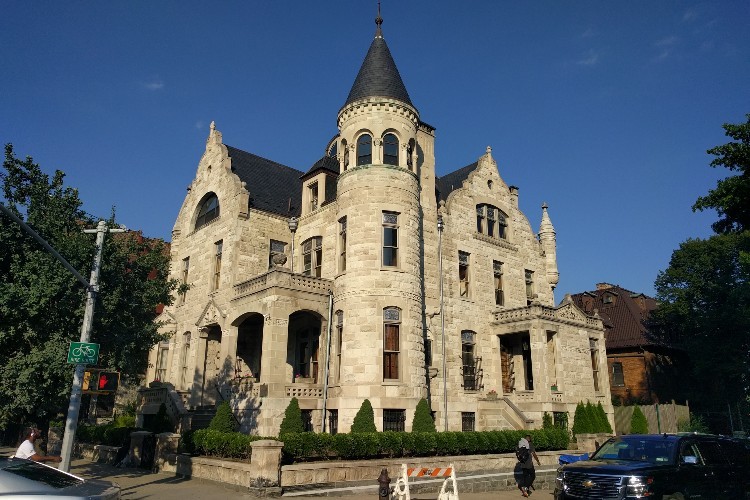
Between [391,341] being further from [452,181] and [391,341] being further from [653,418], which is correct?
[653,418]

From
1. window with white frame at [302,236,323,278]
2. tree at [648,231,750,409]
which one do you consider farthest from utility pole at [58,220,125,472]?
tree at [648,231,750,409]

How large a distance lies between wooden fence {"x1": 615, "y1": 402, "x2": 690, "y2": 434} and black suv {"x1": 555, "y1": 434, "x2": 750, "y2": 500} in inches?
810

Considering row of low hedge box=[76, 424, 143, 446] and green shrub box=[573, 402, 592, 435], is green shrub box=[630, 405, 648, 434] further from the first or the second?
row of low hedge box=[76, 424, 143, 446]

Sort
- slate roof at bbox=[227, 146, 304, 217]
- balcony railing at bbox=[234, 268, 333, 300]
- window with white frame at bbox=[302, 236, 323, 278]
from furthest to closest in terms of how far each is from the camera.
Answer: slate roof at bbox=[227, 146, 304, 217] → window with white frame at bbox=[302, 236, 323, 278] → balcony railing at bbox=[234, 268, 333, 300]

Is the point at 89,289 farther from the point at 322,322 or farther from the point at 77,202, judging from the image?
the point at 322,322

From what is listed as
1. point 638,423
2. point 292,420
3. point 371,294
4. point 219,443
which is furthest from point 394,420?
point 638,423

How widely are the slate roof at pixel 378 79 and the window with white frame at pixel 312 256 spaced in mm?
7111

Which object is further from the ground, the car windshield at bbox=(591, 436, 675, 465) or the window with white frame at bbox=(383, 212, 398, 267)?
the window with white frame at bbox=(383, 212, 398, 267)

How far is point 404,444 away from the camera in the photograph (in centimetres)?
1902

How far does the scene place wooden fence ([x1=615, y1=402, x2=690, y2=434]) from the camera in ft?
103

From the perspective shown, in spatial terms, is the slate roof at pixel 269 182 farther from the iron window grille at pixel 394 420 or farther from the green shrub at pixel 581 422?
the green shrub at pixel 581 422

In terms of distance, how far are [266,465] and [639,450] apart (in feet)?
29.6

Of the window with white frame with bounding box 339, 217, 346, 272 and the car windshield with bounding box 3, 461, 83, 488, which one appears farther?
the window with white frame with bounding box 339, 217, 346, 272

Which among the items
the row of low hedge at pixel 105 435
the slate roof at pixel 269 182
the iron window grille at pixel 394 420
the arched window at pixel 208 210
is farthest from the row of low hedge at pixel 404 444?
the arched window at pixel 208 210
